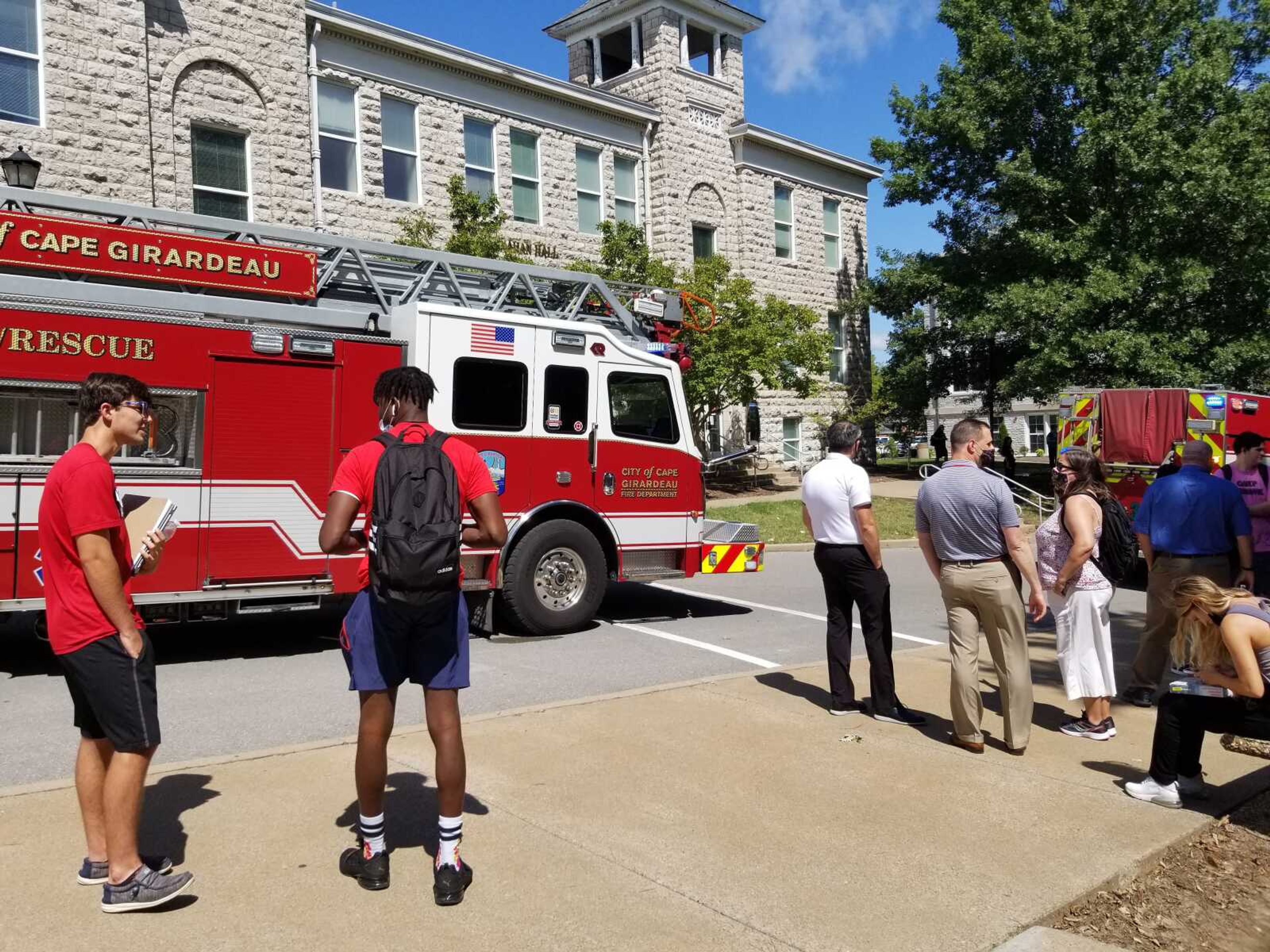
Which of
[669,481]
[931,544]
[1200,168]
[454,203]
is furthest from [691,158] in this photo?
[931,544]

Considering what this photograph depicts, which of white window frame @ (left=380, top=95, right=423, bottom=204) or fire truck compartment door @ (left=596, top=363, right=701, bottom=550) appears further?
white window frame @ (left=380, top=95, right=423, bottom=204)

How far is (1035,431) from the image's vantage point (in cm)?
7475

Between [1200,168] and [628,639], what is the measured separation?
817 inches

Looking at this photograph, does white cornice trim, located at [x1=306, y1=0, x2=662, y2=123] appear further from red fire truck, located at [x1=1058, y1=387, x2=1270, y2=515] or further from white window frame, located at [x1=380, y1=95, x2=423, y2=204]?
red fire truck, located at [x1=1058, y1=387, x2=1270, y2=515]

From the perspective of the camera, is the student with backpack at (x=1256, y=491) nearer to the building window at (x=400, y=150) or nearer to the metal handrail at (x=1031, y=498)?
the metal handrail at (x=1031, y=498)

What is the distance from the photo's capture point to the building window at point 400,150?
814 inches

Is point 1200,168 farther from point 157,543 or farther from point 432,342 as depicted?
point 157,543

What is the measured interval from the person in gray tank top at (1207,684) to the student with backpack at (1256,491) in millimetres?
2838

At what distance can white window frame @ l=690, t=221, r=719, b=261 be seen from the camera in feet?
88.0

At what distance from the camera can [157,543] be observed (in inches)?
157

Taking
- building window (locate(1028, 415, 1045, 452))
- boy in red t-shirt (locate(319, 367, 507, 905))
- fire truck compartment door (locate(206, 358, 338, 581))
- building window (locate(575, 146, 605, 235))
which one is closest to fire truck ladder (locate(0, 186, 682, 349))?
fire truck compartment door (locate(206, 358, 338, 581))

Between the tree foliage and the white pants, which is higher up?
the tree foliage

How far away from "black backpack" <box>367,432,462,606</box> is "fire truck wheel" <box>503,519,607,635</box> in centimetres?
558

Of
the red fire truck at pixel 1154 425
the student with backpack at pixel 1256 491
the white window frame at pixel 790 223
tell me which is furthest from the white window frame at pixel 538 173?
the student with backpack at pixel 1256 491
